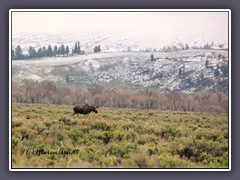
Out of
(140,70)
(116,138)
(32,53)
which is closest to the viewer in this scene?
(116,138)

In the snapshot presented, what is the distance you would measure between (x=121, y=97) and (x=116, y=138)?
906 mm

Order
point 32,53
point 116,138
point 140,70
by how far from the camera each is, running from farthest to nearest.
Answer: point 140,70 < point 32,53 < point 116,138

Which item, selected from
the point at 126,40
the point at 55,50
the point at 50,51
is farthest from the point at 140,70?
the point at 50,51

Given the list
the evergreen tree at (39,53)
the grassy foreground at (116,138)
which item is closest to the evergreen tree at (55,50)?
the evergreen tree at (39,53)

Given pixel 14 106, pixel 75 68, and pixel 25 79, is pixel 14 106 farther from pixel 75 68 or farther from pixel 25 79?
pixel 75 68

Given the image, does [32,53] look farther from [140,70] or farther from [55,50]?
[140,70]

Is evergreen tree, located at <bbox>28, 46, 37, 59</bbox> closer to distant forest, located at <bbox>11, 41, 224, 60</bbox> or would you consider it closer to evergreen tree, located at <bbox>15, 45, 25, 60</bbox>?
distant forest, located at <bbox>11, 41, 224, 60</bbox>

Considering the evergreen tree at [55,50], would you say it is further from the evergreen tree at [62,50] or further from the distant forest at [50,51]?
the evergreen tree at [62,50]

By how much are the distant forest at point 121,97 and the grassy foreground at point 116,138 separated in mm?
138

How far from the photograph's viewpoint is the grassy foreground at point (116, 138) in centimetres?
1085

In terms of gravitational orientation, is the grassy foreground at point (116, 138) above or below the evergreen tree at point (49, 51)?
below

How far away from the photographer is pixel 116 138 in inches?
440

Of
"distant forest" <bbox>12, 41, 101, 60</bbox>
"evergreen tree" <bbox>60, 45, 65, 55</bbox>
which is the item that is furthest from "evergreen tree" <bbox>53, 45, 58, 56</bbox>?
"evergreen tree" <bbox>60, 45, 65, 55</bbox>
